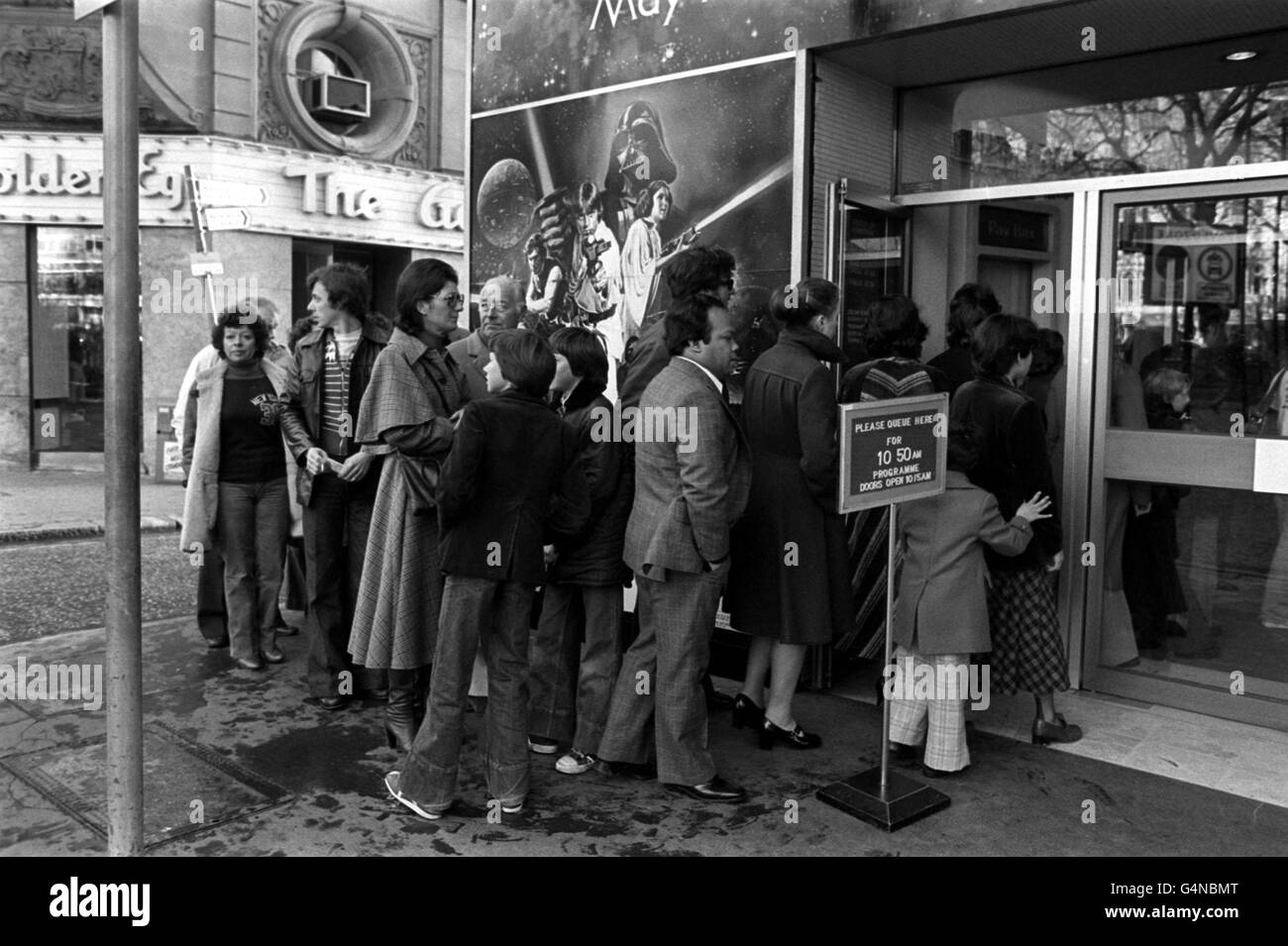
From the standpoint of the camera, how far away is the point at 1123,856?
4.07m

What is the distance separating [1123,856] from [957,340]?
9.06ft

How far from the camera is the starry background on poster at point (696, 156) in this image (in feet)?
19.2

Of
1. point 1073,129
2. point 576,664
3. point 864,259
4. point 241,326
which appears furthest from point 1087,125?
point 241,326

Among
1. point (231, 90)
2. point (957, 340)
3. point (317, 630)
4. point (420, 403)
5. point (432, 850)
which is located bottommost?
point (432, 850)

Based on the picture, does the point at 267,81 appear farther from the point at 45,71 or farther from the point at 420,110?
the point at 45,71

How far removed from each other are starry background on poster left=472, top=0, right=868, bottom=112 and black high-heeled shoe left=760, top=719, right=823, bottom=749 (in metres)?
3.22

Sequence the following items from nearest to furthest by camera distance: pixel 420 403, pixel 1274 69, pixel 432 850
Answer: pixel 432 850
pixel 420 403
pixel 1274 69

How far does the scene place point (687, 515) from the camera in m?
4.38

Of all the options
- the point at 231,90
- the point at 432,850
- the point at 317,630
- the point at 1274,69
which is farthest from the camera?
the point at 231,90

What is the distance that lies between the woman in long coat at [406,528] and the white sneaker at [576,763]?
26.1 inches

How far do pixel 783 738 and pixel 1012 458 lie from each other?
155 centimetres

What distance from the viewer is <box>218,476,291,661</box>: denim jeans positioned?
6234mm

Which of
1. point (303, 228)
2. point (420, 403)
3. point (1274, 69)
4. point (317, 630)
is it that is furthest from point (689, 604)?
point (303, 228)

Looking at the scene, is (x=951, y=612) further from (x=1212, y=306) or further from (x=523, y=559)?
(x=1212, y=306)
